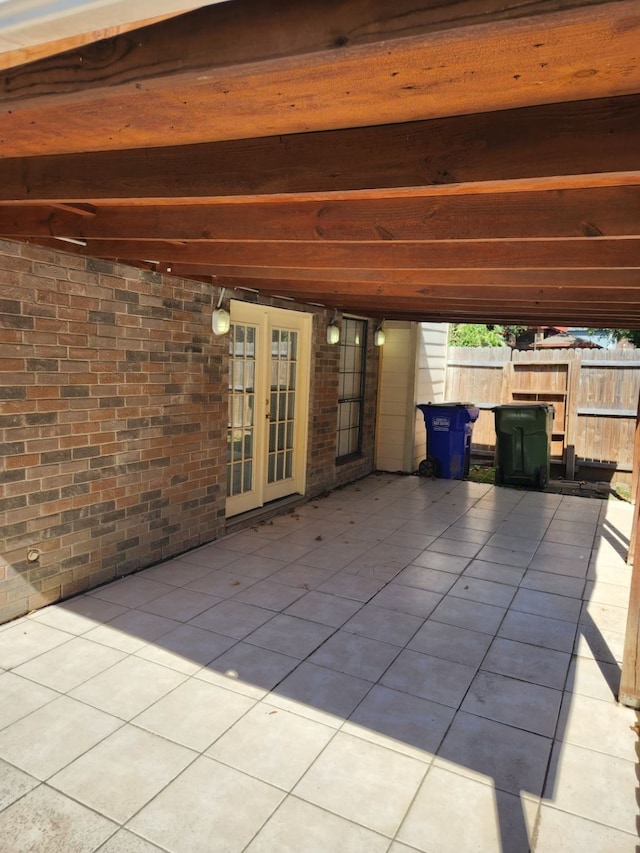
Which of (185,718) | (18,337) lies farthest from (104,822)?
(18,337)

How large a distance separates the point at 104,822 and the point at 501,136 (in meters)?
2.72

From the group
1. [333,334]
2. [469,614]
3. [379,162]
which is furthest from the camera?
[333,334]

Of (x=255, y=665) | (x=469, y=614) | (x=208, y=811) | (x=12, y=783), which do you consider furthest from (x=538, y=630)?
(x=12, y=783)

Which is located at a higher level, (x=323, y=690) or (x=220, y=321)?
(x=220, y=321)

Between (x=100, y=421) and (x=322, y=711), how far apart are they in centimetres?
253

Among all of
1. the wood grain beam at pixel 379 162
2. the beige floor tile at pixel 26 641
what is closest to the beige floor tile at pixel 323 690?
the beige floor tile at pixel 26 641

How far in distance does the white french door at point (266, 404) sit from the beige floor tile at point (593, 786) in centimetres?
389

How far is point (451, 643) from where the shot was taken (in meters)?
3.61

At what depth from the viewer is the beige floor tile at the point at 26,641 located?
325cm

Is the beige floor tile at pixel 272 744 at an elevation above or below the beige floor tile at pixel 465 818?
above

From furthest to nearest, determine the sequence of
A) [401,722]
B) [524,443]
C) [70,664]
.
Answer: [524,443] < [70,664] < [401,722]

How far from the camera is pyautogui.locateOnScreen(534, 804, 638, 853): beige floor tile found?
210 centimetres

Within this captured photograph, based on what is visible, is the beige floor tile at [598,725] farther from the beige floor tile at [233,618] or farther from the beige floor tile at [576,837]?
the beige floor tile at [233,618]

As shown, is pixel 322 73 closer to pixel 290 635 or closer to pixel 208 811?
pixel 208 811
